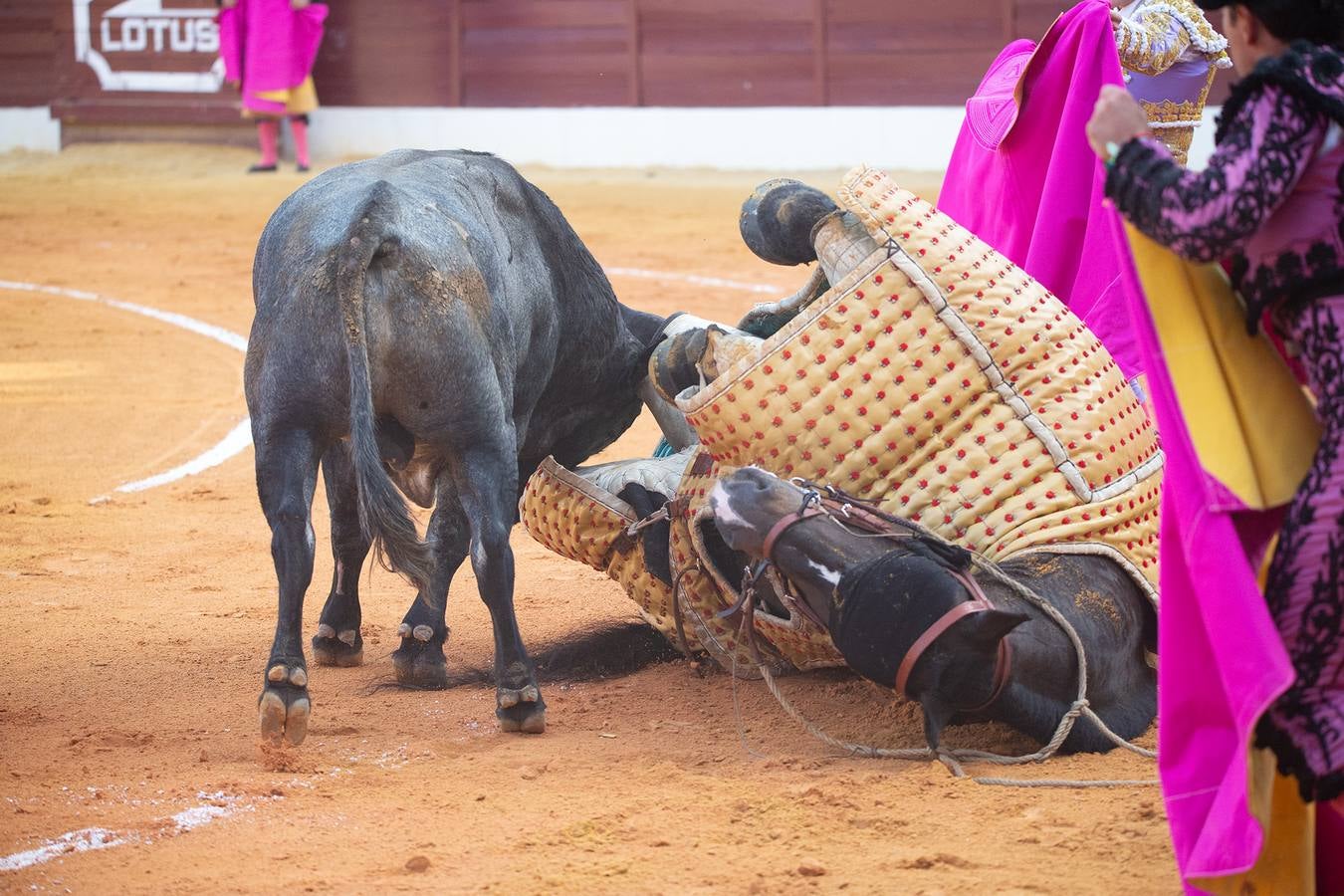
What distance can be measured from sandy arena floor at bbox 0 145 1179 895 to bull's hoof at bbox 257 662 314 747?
0.19ft

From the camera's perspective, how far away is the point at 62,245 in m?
9.97

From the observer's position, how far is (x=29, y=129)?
47.0 ft

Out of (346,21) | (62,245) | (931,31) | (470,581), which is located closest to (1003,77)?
(470,581)

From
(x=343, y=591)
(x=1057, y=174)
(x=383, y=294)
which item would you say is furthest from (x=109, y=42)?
(x=383, y=294)

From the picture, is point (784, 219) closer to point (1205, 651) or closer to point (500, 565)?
point (500, 565)

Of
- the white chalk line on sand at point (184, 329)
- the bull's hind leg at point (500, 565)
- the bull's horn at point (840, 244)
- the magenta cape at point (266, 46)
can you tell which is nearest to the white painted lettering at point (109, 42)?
the magenta cape at point (266, 46)

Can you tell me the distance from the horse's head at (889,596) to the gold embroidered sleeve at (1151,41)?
1.93 m

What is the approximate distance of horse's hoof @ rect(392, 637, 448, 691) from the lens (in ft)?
11.0

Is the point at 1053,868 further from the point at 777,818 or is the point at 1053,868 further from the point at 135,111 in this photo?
the point at 135,111

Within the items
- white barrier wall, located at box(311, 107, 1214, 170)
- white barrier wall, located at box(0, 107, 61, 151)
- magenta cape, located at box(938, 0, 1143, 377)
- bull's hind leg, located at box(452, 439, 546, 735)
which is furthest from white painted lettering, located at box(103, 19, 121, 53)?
bull's hind leg, located at box(452, 439, 546, 735)

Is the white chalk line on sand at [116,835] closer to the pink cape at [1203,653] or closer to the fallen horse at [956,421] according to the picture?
the fallen horse at [956,421]

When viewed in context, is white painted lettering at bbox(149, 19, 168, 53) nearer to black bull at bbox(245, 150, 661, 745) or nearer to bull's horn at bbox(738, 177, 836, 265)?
black bull at bbox(245, 150, 661, 745)

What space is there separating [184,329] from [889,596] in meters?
6.01

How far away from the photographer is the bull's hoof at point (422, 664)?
11.0 ft
